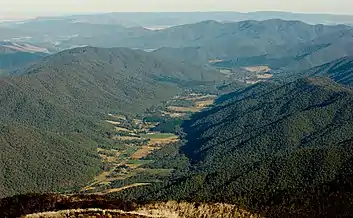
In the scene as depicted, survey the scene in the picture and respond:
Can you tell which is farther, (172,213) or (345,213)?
(345,213)

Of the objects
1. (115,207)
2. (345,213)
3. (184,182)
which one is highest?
(115,207)

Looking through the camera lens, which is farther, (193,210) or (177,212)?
(193,210)

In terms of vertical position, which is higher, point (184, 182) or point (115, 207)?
point (115, 207)

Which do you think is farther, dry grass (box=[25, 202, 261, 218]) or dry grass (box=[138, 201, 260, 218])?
dry grass (box=[138, 201, 260, 218])

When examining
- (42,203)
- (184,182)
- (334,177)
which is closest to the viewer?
(42,203)

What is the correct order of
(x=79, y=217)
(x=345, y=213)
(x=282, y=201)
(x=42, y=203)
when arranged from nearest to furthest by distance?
(x=79, y=217)
(x=42, y=203)
(x=345, y=213)
(x=282, y=201)

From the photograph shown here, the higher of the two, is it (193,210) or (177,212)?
(177,212)

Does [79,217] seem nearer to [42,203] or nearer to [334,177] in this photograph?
[42,203]

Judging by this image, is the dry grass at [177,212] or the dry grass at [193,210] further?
the dry grass at [193,210]

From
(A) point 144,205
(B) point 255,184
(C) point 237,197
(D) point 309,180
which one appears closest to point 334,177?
(D) point 309,180

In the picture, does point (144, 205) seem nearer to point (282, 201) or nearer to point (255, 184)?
point (282, 201)
